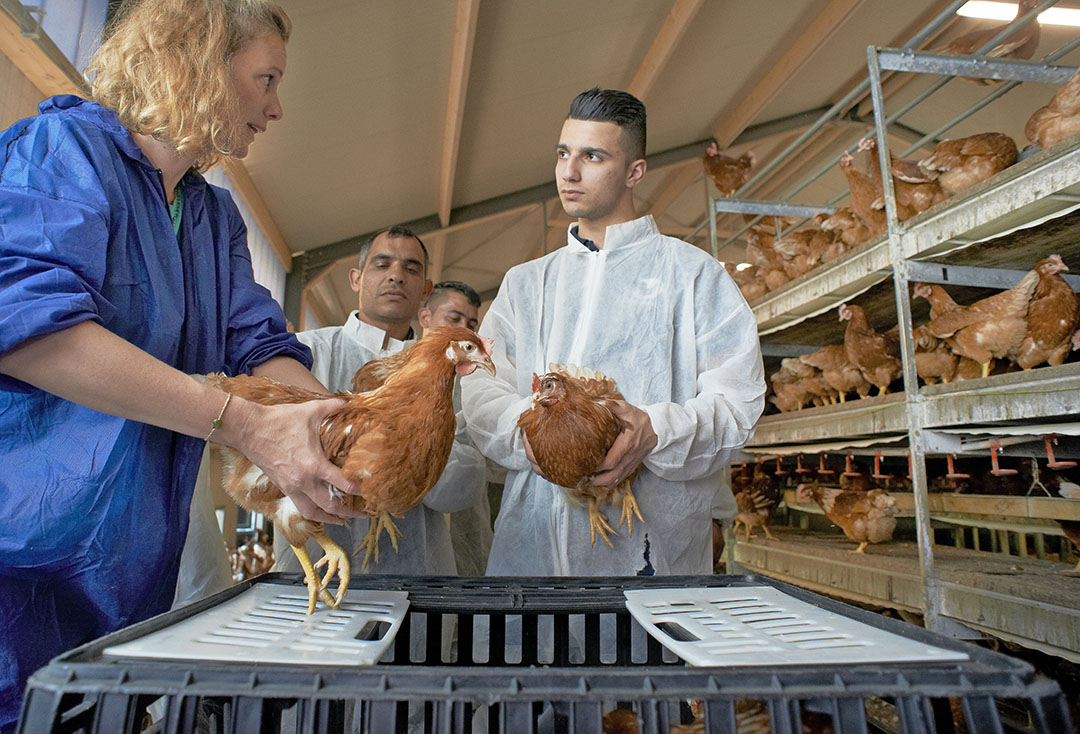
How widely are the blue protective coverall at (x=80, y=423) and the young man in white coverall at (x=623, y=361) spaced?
31.4 inches

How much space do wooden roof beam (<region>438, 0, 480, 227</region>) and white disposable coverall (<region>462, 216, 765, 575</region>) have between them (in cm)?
305

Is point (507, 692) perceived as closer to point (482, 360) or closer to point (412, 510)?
point (482, 360)

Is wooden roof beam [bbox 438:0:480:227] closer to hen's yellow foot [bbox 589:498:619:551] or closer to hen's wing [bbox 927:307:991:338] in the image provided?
hen's wing [bbox 927:307:991:338]

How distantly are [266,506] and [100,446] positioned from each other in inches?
17.9

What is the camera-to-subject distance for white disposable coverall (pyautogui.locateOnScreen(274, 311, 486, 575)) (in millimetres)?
1973

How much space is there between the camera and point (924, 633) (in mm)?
834

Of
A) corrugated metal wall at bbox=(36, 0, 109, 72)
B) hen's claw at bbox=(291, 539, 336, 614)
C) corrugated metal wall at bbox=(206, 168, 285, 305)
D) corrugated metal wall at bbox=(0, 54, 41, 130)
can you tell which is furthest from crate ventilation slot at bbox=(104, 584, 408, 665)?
corrugated metal wall at bbox=(206, 168, 285, 305)

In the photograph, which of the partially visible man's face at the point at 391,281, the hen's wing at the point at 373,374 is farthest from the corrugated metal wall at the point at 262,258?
the hen's wing at the point at 373,374

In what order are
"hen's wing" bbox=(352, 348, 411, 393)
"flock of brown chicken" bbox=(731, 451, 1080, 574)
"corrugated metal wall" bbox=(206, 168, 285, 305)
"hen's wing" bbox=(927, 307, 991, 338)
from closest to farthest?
"hen's wing" bbox=(352, 348, 411, 393) → "hen's wing" bbox=(927, 307, 991, 338) → "flock of brown chicken" bbox=(731, 451, 1080, 574) → "corrugated metal wall" bbox=(206, 168, 285, 305)

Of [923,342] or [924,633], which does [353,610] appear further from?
[923,342]

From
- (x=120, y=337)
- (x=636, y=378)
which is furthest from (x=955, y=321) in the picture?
(x=120, y=337)

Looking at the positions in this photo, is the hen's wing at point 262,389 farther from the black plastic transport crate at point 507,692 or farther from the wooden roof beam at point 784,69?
the wooden roof beam at point 784,69

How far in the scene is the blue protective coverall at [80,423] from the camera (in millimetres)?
903

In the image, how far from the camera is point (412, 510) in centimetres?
225
